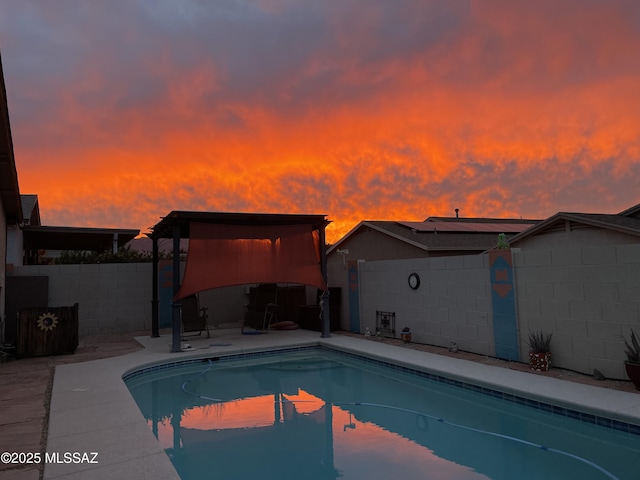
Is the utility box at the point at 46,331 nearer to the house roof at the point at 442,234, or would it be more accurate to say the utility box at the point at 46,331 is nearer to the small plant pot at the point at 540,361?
the small plant pot at the point at 540,361

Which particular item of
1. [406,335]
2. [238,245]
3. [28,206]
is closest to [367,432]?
[406,335]

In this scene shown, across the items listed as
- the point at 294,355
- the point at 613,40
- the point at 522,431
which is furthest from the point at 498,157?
the point at 522,431

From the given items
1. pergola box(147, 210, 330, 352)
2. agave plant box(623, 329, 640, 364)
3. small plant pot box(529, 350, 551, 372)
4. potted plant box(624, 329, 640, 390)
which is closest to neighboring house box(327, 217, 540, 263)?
pergola box(147, 210, 330, 352)

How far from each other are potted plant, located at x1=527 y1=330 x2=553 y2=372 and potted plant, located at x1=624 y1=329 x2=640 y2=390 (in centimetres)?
105

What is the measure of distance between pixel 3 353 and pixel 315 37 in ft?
29.4

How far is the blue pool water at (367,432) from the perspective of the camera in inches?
153

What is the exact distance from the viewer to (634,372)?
5047mm

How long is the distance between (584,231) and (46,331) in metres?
12.4

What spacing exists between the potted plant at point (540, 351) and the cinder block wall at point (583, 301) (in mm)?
91

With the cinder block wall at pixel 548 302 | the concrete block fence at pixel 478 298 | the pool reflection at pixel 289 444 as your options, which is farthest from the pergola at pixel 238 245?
the pool reflection at pixel 289 444

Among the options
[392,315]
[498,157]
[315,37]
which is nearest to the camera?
[392,315]

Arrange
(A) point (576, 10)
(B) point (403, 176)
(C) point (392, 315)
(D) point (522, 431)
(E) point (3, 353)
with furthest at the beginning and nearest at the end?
(B) point (403, 176)
(C) point (392, 315)
(A) point (576, 10)
(E) point (3, 353)
(D) point (522, 431)

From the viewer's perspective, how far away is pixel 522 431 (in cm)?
466

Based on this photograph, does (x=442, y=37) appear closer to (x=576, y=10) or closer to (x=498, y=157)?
(x=576, y=10)
